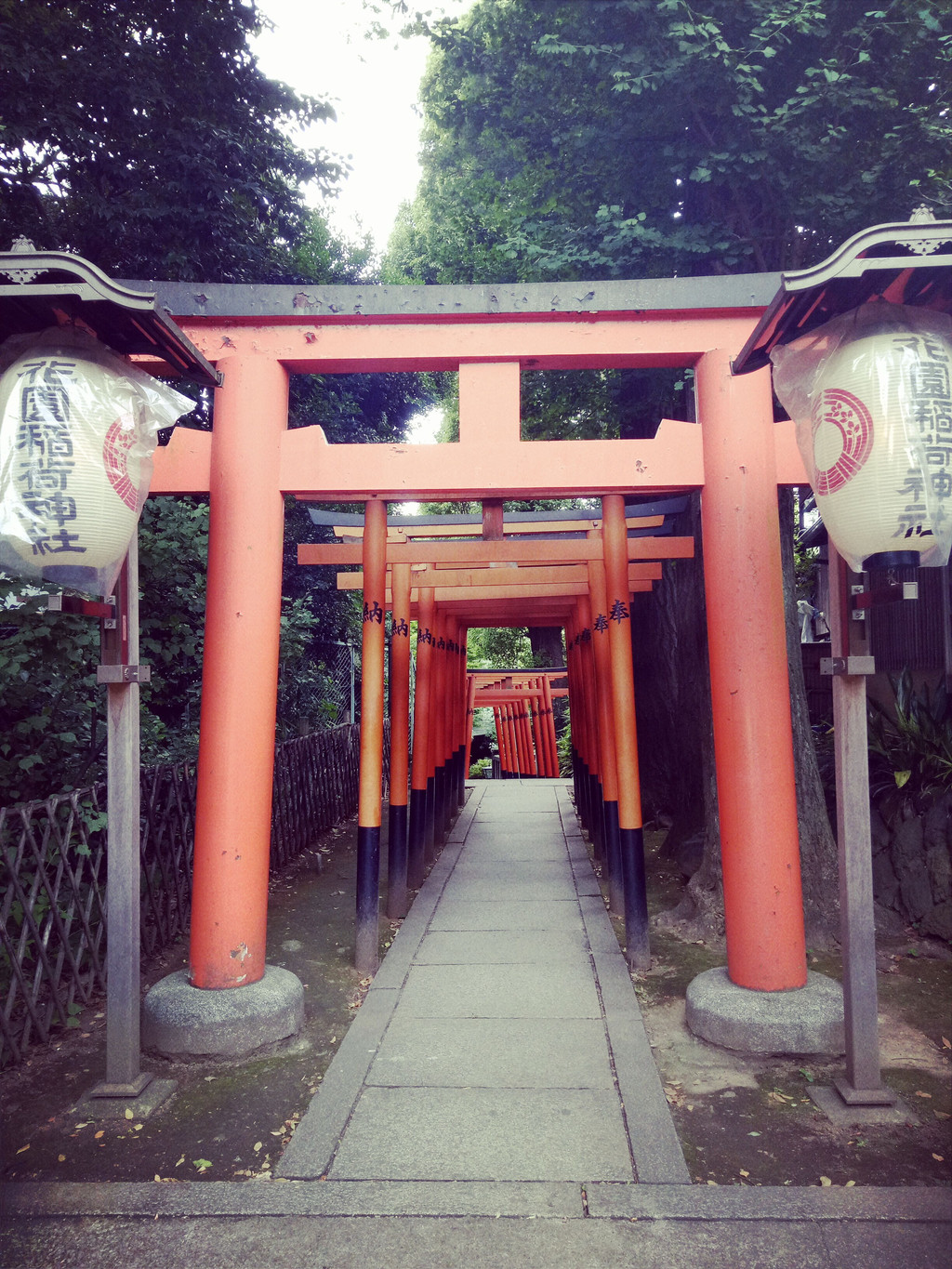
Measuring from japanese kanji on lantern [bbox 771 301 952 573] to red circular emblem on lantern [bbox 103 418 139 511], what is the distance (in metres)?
2.78

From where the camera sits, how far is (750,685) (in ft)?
14.3

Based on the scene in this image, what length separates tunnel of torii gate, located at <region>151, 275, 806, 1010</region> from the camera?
14.2 feet

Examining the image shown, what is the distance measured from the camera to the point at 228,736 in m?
4.40

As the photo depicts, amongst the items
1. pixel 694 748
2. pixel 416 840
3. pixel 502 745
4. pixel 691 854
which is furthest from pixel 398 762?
pixel 502 745

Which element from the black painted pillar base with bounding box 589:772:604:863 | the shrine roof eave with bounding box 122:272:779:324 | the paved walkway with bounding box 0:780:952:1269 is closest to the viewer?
the paved walkway with bounding box 0:780:952:1269

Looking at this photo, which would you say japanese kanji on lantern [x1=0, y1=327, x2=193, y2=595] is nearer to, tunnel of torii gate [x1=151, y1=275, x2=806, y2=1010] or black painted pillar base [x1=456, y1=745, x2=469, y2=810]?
tunnel of torii gate [x1=151, y1=275, x2=806, y2=1010]

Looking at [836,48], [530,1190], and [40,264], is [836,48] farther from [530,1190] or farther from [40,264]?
[530,1190]

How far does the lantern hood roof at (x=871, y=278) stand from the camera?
10.3ft

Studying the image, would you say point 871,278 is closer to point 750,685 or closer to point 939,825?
point 750,685

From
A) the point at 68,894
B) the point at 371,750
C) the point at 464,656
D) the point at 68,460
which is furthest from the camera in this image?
the point at 464,656

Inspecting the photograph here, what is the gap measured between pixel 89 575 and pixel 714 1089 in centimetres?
343

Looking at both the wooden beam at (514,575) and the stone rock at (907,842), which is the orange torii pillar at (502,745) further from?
the stone rock at (907,842)

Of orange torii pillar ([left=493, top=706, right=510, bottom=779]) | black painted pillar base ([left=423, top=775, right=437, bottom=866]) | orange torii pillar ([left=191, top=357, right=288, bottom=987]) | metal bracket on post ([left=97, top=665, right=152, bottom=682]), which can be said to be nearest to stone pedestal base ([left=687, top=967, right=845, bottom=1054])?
orange torii pillar ([left=191, top=357, right=288, bottom=987])

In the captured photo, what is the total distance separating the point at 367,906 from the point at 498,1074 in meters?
1.76
